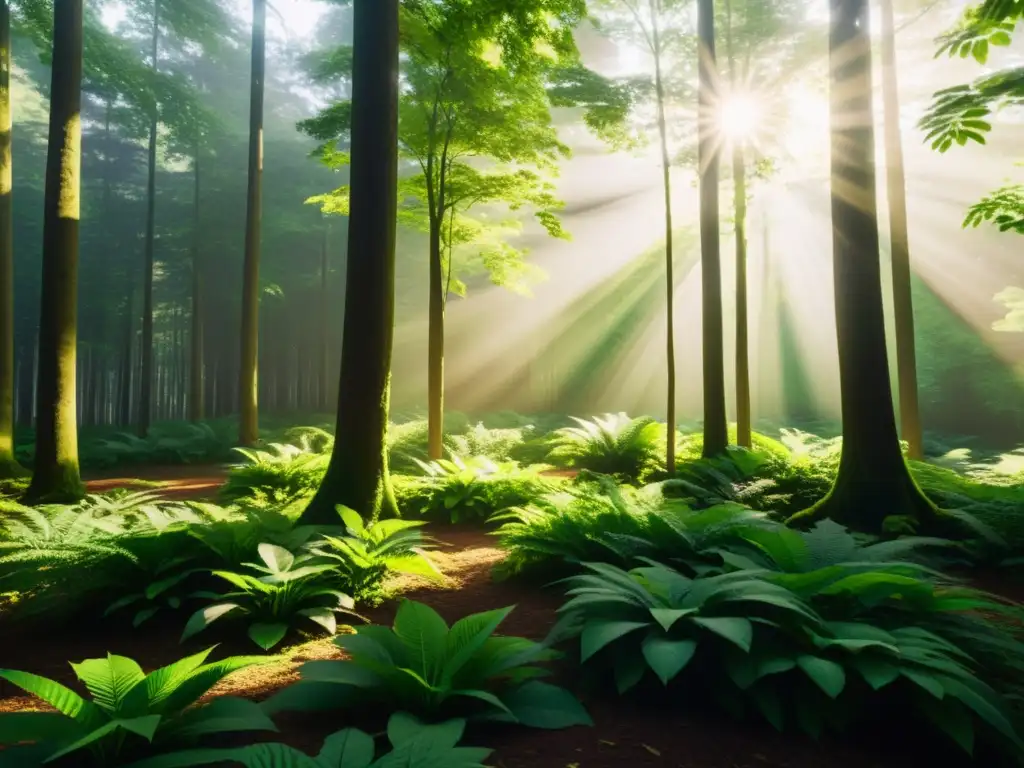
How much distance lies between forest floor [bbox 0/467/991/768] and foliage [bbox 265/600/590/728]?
10 centimetres

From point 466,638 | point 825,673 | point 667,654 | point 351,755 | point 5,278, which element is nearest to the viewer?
point 351,755

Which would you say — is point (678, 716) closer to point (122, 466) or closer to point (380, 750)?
point (380, 750)

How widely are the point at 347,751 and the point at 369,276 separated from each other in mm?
4480

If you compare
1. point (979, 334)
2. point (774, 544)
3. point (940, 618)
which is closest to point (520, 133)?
point (774, 544)

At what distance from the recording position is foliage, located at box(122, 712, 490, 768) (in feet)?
6.00

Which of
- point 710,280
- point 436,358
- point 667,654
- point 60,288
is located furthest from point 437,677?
point 710,280

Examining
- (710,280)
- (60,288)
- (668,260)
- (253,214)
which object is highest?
(253,214)

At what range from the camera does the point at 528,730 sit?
240cm

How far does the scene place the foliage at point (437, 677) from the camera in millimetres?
2373

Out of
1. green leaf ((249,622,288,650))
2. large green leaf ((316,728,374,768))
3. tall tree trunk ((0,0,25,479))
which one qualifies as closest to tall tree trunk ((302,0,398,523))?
green leaf ((249,622,288,650))

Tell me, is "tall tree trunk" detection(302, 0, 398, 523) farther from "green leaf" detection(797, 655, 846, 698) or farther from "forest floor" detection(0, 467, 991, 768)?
"green leaf" detection(797, 655, 846, 698)

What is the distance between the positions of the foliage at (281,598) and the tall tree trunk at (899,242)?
29.9 feet

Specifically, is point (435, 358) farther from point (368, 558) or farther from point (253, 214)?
point (253, 214)

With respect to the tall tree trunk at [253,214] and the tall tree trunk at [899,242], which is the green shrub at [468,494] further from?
the tall tree trunk at [253,214]
